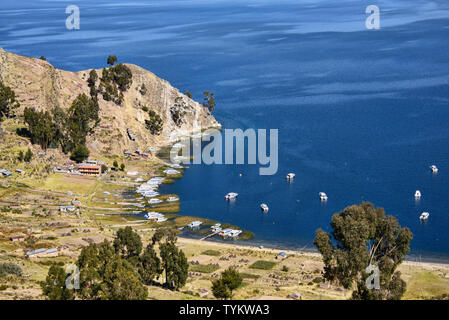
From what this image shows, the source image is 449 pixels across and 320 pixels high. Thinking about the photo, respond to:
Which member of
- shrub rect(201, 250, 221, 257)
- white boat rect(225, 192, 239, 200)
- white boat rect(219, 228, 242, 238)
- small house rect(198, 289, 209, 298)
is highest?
white boat rect(225, 192, 239, 200)

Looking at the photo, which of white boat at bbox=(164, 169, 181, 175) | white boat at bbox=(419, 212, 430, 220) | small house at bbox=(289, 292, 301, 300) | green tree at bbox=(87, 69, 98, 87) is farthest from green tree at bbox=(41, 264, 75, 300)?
green tree at bbox=(87, 69, 98, 87)

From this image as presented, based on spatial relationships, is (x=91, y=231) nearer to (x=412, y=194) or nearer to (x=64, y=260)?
(x=64, y=260)

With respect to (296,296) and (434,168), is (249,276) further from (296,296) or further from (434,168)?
(434,168)

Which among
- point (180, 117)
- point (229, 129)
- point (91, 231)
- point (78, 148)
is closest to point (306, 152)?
point (229, 129)

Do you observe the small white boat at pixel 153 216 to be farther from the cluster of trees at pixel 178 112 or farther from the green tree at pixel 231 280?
the cluster of trees at pixel 178 112

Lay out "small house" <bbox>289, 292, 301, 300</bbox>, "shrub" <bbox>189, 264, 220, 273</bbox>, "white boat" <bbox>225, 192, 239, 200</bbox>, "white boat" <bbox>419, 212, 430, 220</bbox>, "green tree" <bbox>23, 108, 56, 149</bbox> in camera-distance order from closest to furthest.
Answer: "small house" <bbox>289, 292, 301, 300</bbox>
"shrub" <bbox>189, 264, 220, 273</bbox>
"white boat" <bbox>419, 212, 430, 220</bbox>
"white boat" <bbox>225, 192, 239, 200</bbox>
"green tree" <bbox>23, 108, 56, 149</bbox>

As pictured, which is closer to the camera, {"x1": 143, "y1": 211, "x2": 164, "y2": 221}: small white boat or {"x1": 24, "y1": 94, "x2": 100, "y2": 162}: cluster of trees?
{"x1": 143, "y1": 211, "x2": 164, "y2": 221}: small white boat

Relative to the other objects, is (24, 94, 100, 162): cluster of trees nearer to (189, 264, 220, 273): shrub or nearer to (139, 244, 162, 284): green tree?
(189, 264, 220, 273): shrub
